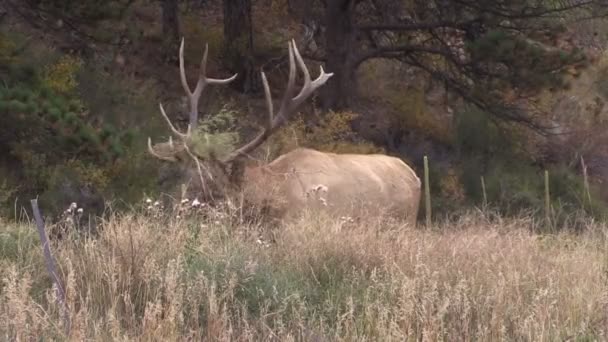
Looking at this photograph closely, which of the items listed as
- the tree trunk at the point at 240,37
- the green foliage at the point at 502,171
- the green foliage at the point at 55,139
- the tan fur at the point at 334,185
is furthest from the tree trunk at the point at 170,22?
the tan fur at the point at 334,185

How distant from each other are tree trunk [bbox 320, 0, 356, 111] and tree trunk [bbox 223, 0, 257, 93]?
193 cm

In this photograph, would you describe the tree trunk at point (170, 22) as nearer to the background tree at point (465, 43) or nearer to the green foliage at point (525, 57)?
the background tree at point (465, 43)

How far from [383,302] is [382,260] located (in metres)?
0.82

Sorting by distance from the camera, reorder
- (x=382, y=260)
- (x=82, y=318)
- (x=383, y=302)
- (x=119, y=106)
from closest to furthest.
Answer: (x=82, y=318), (x=383, y=302), (x=382, y=260), (x=119, y=106)

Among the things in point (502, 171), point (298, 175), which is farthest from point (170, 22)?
point (298, 175)

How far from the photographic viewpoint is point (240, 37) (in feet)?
74.1

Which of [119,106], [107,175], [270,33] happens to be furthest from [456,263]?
[270,33]

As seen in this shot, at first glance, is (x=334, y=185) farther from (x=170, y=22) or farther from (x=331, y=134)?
(x=170, y=22)

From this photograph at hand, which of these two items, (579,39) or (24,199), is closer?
(24,199)

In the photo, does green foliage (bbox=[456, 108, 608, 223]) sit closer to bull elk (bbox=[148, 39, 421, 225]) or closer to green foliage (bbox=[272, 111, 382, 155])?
green foliage (bbox=[272, 111, 382, 155])

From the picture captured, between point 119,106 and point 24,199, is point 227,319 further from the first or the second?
point 119,106

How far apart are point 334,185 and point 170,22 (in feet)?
41.9

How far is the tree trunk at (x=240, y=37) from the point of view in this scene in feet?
74.5

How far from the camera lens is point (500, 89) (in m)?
20.3
